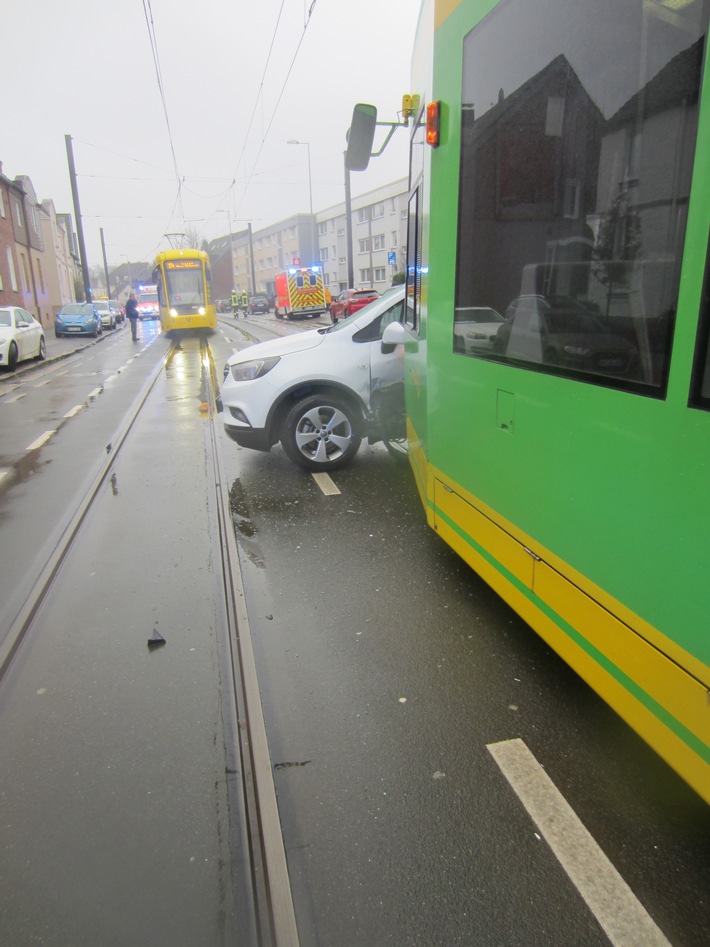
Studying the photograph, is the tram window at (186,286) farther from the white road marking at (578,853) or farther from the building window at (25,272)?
the white road marking at (578,853)

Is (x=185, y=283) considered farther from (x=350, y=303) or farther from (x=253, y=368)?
(x=253, y=368)

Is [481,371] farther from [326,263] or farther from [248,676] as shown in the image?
[326,263]

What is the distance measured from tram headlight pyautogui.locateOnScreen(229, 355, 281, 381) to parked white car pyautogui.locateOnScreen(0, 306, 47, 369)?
39.4 ft

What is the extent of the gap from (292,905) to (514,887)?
67 centimetres

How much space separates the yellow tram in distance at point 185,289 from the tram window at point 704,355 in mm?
26527

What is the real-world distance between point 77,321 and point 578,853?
32.1 meters

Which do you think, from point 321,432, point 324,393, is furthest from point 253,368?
point 321,432

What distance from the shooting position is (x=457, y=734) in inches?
102

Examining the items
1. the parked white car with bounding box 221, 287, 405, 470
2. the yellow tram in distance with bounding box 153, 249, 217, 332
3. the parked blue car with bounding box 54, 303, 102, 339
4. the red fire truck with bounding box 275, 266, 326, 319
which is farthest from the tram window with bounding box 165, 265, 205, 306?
the parked white car with bounding box 221, 287, 405, 470

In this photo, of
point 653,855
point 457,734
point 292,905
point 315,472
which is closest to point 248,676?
point 457,734

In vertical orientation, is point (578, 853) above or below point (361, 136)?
below

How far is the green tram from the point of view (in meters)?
1.71

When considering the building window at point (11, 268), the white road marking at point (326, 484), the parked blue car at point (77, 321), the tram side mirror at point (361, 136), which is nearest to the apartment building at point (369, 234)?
the parked blue car at point (77, 321)

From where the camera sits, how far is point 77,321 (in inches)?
1170
